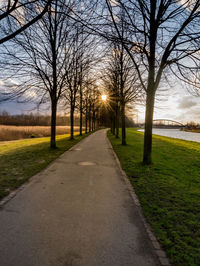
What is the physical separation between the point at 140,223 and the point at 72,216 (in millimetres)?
1444

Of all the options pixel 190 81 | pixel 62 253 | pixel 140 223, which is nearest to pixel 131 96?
pixel 190 81

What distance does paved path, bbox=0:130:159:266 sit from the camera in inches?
90.8

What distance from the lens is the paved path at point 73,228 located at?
2.31m

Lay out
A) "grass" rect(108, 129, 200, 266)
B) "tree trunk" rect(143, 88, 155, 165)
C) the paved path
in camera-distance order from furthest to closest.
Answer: "tree trunk" rect(143, 88, 155, 165) → "grass" rect(108, 129, 200, 266) → the paved path

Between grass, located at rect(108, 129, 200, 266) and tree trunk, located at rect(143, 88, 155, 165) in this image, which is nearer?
grass, located at rect(108, 129, 200, 266)

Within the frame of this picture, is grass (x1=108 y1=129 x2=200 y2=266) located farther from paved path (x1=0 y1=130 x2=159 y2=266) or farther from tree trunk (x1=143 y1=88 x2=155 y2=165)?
tree trunk (x1=143 y1=88 x2=155 y2=165)

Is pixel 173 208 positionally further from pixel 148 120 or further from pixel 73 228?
pixel 148 120

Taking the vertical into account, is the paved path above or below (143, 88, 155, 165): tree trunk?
below

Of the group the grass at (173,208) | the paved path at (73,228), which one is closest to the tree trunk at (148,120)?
the grass at (173,208)

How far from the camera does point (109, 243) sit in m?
2.61

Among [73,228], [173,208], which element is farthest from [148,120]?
[73,228]

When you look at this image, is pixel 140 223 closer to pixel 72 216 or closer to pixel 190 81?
pixel 72 216

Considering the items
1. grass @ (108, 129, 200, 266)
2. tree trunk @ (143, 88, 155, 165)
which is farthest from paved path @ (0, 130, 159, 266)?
tree trunk @ (143, 88, 155, 165)

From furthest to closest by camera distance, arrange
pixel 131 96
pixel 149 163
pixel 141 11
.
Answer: pixel 131 96, pixel 149 163, pixel 141 11
